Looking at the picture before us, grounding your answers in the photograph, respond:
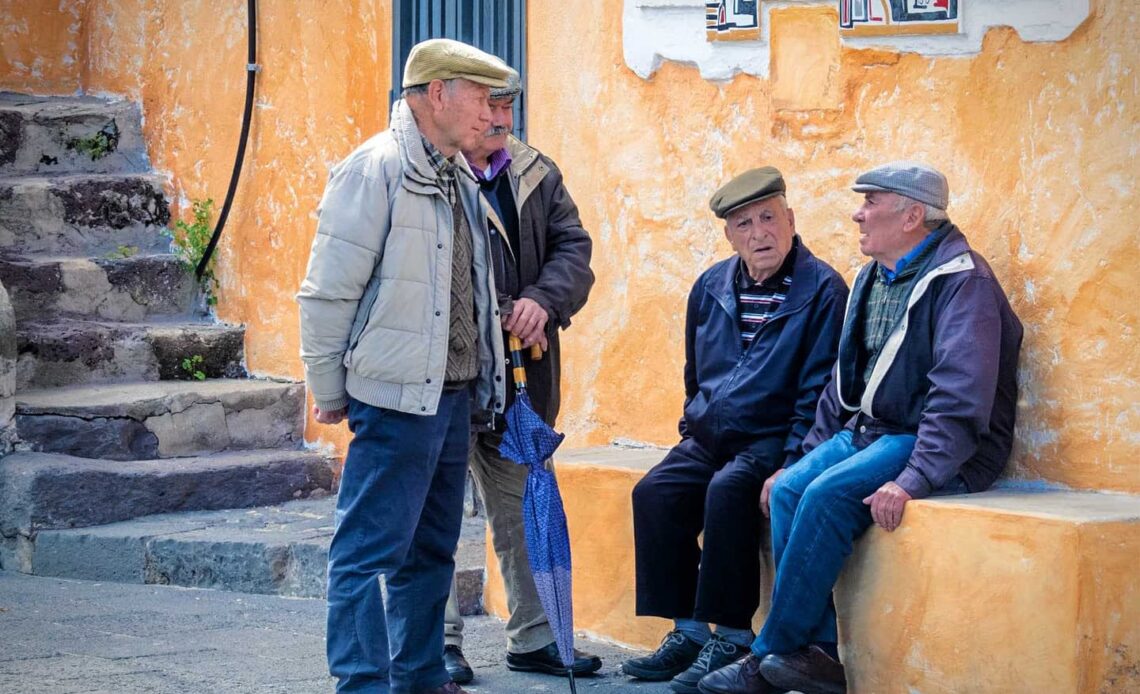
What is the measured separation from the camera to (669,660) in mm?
4719

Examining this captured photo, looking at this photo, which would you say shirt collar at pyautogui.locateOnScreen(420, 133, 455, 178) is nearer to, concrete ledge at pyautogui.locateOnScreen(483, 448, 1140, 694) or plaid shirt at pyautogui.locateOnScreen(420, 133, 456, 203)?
plaid shirt at pyautogui.locateOnScreen(420, 133, 456, 203)

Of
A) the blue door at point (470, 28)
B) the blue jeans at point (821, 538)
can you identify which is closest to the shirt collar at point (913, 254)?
the blue jeans at point (821, 538)

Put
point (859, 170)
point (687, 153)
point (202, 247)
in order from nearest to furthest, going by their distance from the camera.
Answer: point (859, 170)
point (687, 153)
point (202, 247)

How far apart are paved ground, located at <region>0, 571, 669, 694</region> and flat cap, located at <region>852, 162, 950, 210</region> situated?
155cm

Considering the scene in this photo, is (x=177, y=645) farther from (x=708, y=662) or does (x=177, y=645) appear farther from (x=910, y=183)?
(x=910, y=183)

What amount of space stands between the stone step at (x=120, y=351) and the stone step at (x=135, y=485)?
0.63m

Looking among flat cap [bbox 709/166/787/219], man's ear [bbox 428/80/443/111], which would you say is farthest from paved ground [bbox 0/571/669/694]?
man's ear [bbox 428/80/443/111]

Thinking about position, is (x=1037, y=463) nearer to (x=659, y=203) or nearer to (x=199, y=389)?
(x=659, y=203)

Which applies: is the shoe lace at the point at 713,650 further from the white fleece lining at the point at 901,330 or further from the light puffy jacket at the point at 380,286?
the light puffy jacket at the point at 380,286

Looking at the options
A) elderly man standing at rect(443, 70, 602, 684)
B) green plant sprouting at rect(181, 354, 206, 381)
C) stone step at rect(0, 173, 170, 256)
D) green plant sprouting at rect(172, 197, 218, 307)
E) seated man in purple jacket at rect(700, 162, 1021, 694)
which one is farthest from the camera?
green plant sprouting at rect(172, 197, 218, 307)

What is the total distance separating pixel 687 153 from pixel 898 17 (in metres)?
0.97

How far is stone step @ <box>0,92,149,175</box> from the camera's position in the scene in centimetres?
813

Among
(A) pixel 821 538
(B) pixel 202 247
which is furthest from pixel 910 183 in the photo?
(B) pixel 202 247

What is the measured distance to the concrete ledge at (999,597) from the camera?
3914mm
